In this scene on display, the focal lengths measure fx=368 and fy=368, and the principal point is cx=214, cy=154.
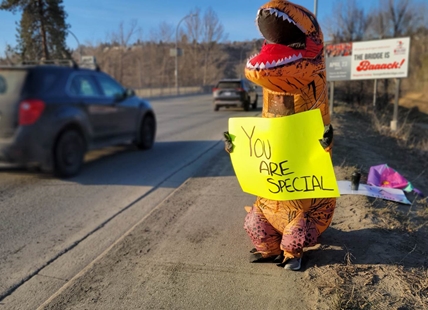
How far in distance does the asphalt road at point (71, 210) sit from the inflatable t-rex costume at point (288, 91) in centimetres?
161

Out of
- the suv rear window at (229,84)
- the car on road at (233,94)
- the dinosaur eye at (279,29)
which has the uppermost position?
the dinosaur eye at (279,29)

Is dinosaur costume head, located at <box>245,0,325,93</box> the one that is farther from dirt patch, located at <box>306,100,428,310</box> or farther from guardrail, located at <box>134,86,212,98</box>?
guardrail, located at <box>134,86,212,98</box>

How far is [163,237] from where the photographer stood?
3.57m

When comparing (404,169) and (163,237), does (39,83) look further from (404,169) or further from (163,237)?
(404,169)

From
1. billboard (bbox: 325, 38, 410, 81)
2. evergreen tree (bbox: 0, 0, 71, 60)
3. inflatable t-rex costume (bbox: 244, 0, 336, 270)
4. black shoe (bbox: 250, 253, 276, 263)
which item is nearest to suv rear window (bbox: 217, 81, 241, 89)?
billboard (bbox: 325, 38, 410, 81)

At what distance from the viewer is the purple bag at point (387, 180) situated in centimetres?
500

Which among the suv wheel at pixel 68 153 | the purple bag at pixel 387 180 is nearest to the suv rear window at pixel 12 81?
the suv wheel at pixel 68 153

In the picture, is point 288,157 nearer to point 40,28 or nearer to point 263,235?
point 263,235

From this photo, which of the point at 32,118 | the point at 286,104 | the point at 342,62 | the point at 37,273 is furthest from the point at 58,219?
the point at 342,62

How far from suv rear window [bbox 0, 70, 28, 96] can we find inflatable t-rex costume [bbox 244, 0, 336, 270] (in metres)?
3.98

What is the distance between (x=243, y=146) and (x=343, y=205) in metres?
1.88

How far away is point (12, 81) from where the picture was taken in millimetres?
5273

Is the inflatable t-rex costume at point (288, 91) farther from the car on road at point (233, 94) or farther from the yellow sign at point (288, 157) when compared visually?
the car on road at point (233, 94)

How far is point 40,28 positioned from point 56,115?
35.0 m
